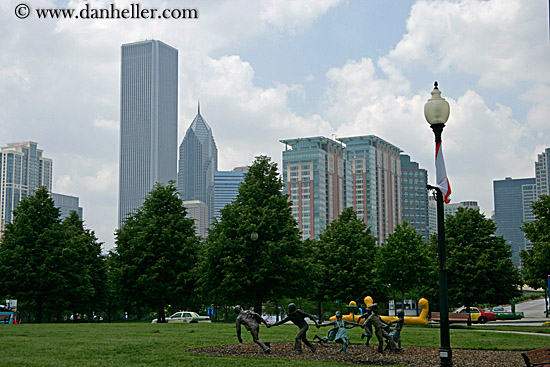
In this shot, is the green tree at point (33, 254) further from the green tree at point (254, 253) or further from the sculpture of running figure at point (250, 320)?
the sculpture of running figure at point (250, 320)

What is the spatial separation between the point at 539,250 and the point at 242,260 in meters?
20.2

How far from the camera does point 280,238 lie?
4272 centimetres

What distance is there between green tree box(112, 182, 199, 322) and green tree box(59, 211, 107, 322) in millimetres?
3197

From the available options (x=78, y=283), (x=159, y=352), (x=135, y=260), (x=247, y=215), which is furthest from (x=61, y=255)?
(x=159, y=352)

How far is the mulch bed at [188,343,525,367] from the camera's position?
52.5 ft

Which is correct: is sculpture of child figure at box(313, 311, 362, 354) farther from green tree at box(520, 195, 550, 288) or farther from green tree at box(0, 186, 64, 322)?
green tree at box(0, 186, 64, 322)

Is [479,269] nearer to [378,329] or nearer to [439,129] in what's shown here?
[378,329]

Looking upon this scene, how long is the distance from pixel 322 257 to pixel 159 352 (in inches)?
1383

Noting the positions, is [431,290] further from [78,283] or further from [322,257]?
[78,283]

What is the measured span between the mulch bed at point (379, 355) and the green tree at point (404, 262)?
21997 millimetres

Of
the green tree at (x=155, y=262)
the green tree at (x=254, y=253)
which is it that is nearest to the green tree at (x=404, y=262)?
the green tree at (x=254, y=253)

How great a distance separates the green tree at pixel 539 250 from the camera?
41125 millimetres

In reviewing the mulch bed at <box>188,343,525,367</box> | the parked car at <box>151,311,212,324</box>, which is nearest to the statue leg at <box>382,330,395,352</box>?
the mulch bed at <box>188,343,525,367</box>

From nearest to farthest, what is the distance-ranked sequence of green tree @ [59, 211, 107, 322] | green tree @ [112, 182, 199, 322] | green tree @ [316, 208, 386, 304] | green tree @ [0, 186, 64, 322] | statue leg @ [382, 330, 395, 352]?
1. statue leg @ [382, 330, 395, 352]
2. green tree @ [0, 186, 64, 322]
3. green tree @ [112, 182, 199, 322]
4. green tree @ [59, 211, 107, 322]
5. green tree @ [316, 208, 386, 304]
